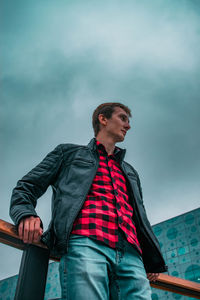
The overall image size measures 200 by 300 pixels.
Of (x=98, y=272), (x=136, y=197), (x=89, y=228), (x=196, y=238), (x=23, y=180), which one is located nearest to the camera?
(x=98, y=272)

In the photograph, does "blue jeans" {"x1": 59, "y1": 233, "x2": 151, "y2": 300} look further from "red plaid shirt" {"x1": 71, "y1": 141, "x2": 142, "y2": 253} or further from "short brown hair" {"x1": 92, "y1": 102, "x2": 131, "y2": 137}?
"short brown hair" {"x1": 92, "y1": 102, "x2": 131, "y2": 137}

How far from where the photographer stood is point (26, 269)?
1.03 m

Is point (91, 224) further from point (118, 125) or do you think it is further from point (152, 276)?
point (118, 125)

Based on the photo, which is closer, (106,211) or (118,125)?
(106,211)

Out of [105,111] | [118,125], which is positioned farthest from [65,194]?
[105,111]

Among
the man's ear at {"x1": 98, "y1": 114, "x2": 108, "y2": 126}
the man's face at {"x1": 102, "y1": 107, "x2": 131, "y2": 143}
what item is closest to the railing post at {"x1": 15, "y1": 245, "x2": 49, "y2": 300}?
the man's face at {"x1": 102, "y1": 107, "x2": 131, "y2": 143}

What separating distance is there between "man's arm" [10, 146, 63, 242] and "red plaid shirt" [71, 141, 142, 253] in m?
0.17

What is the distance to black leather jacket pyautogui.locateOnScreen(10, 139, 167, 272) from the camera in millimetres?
1069

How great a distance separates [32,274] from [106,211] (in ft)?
1.30

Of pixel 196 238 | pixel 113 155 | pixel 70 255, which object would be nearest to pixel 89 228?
pixel 70 255

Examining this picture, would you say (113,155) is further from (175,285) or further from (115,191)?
(175,285)

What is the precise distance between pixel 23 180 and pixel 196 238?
9.65m

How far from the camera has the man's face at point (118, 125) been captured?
1.78m

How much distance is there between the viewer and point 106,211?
1.18 metres
